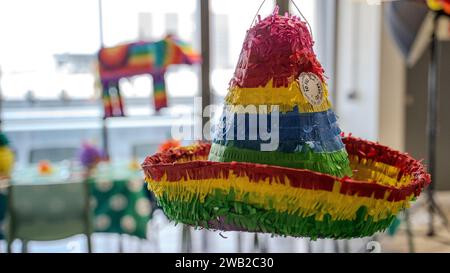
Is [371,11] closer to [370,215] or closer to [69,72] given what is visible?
[69,72]

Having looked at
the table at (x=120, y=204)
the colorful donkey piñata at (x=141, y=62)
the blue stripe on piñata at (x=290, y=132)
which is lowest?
the table at (x=120, y=204)

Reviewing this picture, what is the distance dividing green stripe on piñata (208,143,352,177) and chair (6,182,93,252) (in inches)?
66.5

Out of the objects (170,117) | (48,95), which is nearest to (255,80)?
(170,117)

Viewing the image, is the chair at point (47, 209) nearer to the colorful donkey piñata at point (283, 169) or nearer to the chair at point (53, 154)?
the chair at point (53, 154)

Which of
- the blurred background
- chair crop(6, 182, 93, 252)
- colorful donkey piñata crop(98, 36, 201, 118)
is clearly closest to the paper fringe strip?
the blurred background

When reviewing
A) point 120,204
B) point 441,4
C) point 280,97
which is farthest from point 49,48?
point 280,97

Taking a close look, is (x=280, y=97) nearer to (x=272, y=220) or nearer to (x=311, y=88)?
(x=311, y=88)

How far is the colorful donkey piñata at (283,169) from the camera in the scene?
53cm

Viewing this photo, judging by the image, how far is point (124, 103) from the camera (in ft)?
6.44

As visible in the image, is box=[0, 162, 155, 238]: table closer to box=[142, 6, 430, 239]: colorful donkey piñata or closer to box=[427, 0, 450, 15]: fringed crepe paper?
box=[427, 0, 450, 15]: fringed crepe paper

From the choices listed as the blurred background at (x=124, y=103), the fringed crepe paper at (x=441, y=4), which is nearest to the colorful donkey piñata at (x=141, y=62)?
the blurred background at (x=124, y=103)

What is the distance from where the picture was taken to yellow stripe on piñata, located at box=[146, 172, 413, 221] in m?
0.52

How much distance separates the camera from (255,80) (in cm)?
61
